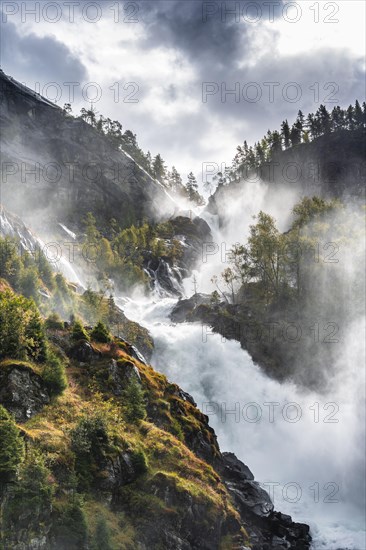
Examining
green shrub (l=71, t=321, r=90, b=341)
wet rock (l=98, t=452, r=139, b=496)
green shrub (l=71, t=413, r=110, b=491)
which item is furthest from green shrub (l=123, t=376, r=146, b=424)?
green shrub (l=71, t=321, r=90, b=341)

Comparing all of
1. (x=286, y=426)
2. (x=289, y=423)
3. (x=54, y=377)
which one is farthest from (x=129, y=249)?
(x=54, y=377)

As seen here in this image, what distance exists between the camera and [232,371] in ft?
177

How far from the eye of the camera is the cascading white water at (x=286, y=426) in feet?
126

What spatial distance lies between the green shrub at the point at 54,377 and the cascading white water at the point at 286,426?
77.9 feet

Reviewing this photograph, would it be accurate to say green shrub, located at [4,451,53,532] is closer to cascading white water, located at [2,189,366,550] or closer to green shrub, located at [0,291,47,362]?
green shrub, located at [0,291,47,362]

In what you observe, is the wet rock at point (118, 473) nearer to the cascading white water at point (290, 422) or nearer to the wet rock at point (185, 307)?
the cascading white water at point (290, 422)

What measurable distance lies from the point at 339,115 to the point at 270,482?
5177 inches

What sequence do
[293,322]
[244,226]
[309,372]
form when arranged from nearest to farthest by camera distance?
[309,372] < [293,322] < [244,226]

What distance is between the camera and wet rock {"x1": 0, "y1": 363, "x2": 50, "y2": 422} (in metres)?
21.8

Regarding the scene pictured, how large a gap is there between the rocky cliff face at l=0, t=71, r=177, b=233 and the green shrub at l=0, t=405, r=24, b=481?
3657 inches

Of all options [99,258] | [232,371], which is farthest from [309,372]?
[99,258]

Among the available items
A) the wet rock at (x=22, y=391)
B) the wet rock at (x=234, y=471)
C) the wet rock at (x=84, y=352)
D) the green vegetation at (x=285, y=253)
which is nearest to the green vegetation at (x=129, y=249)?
the green vegetation at (x=285, y=253)

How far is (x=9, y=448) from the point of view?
1694 centimetres

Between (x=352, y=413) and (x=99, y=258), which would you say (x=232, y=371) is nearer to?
(x=352, y=413)
